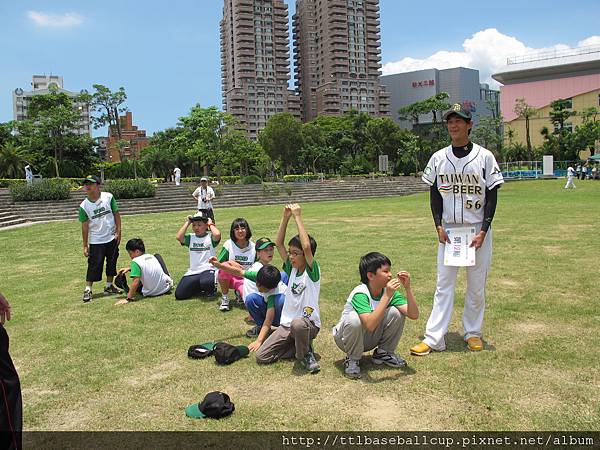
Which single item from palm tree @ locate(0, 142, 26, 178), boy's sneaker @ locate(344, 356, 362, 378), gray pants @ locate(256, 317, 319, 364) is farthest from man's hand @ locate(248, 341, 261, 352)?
palm tree @ locate(0, 142, 26, 178)

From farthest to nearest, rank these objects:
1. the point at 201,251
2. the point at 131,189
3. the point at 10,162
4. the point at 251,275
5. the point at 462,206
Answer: the point at 10,162, the point at 131,189, the point at 201,251, the point at 251,275, the point at 462,206

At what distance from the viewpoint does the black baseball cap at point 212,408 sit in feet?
10.2

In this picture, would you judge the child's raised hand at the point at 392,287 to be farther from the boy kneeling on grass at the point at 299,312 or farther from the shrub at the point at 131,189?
the shrub at the point at 131,189

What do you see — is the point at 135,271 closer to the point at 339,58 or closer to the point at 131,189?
the point at 131,189

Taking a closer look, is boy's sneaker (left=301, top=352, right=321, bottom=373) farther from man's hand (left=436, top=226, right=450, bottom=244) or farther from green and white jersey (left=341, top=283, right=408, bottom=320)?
man's hand (left=436, top=226, right=450, bottom=244)

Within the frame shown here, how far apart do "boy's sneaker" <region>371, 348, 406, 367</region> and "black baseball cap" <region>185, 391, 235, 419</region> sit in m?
1.31

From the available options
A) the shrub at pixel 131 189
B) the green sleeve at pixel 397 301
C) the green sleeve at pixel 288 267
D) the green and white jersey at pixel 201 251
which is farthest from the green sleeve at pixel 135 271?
the shrub at pixel 131 189

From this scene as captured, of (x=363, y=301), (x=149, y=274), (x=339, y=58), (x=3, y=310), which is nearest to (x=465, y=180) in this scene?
(x=363, y=301)

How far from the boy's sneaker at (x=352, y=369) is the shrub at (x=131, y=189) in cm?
2293

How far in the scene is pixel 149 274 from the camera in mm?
6426

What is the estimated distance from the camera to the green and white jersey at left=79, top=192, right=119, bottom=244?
6684 mm

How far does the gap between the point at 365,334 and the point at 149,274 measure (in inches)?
140

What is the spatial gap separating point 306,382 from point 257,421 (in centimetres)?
67

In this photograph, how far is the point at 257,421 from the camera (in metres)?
3.08
